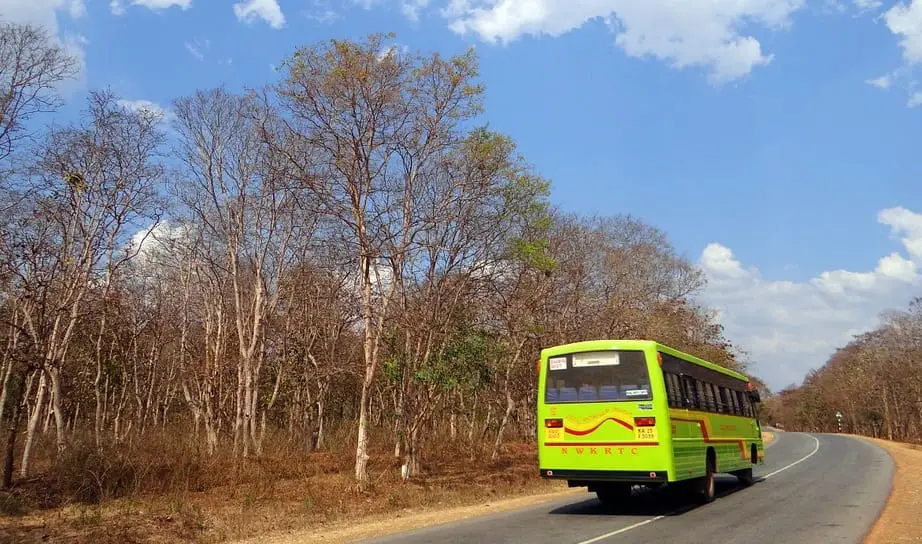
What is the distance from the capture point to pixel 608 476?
39.2ft

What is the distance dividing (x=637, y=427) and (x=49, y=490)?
1324 centimetres

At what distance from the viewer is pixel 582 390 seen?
1251 centimetres

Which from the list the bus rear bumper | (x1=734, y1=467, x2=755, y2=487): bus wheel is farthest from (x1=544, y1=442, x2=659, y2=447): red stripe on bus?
(x1=734, y1=467, x2=755, y2=487): bus wheel

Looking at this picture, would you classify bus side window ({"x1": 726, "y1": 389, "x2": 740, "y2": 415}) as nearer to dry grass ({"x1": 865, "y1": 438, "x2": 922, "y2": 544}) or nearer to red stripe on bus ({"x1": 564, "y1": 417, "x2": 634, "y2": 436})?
dry grass ({"x1": 865, "y1": 438, "x2": 922, "y2": 544})

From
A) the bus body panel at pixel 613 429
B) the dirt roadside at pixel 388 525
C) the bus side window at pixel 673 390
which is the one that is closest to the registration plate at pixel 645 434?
the bus body panel at pixel 613 429

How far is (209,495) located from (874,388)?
74991 mm

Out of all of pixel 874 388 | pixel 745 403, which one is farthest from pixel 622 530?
pixel 874 388

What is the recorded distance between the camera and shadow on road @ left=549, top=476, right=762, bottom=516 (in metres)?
12.8

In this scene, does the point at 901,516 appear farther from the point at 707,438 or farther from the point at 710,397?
the point at 710,397

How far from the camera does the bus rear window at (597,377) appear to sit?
39.7 ft

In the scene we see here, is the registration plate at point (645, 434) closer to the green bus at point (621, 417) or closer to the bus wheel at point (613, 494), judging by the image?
the green bus at point (621, 417)

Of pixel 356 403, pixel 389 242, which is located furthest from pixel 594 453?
pixel 356 403

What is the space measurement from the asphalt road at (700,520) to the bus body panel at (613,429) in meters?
0.79

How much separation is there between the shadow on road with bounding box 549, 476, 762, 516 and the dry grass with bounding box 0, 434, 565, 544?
280 cm
